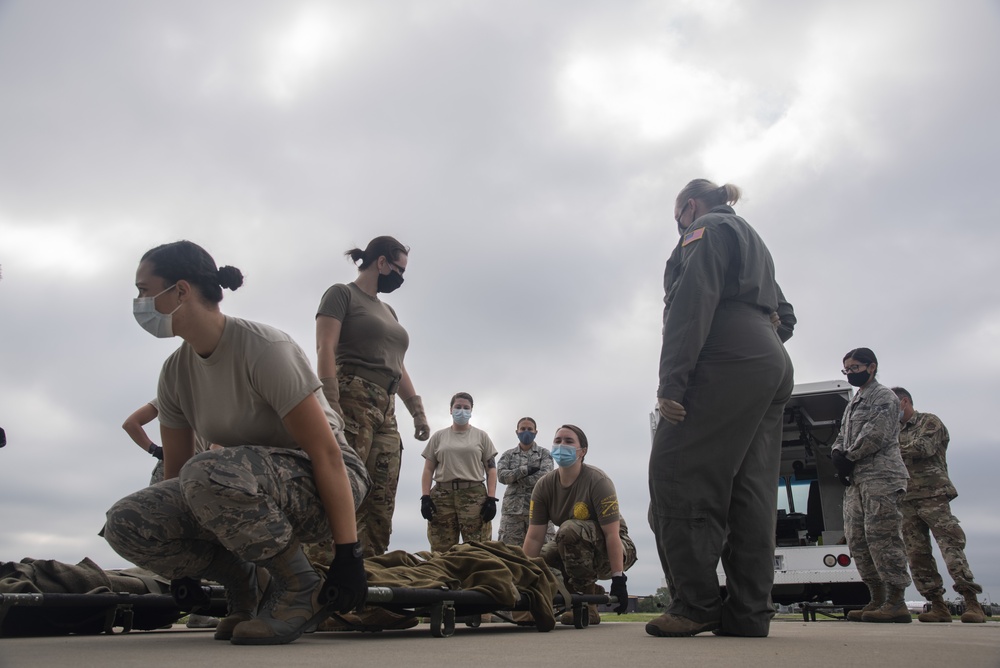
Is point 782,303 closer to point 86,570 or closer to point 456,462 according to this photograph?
point 86,570

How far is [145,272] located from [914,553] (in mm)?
6955

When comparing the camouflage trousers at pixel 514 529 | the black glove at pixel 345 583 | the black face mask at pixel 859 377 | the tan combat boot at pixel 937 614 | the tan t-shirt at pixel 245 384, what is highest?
the black face mask at pixel 859 377

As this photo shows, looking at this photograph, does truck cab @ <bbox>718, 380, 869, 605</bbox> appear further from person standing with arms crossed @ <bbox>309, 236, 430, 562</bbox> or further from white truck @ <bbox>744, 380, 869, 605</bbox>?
person standing with arms crossed @ <bbox>309, 236, 430, 562</bbox>

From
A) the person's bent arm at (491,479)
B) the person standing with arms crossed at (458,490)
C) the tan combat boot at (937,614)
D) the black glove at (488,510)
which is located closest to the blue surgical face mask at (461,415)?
the person standing with arms crossed at (458,490)

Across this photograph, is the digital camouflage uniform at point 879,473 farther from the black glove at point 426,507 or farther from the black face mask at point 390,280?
the black face mask at point 390,280

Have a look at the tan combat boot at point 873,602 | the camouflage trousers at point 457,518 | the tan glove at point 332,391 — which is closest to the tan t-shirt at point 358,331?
the tan glove at point 332,391

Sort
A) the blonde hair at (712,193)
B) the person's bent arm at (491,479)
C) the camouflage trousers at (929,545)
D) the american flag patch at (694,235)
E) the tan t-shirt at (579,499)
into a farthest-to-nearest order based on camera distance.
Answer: the person's bent arm at (491,479)
the camouflage trousers at (929,545)
the tan t-shirt at (579,499)
the blonde hair at (712,193)
the american flag patch at (694,235)

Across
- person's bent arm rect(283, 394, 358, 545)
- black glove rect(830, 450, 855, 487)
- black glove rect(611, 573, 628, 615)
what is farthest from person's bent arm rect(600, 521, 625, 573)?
black glove rect(830, 450, 855, 487)

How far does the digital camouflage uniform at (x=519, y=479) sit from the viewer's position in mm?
7902

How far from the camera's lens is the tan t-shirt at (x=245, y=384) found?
2613 millimetres

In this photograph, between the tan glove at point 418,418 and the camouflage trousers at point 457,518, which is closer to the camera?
the tan glove at point 418,418

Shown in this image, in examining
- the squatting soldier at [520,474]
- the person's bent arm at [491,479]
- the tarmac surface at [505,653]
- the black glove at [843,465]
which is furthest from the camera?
the squatting soldier at [520,474]

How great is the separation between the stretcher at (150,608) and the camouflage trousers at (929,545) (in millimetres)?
4808

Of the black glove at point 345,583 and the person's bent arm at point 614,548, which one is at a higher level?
the person's bent arm at point 614,548
